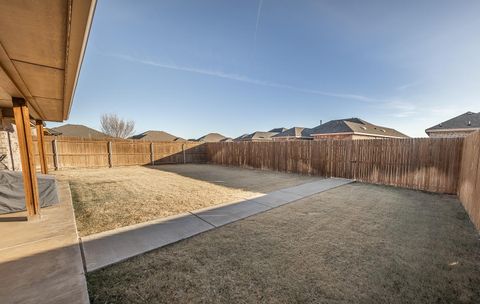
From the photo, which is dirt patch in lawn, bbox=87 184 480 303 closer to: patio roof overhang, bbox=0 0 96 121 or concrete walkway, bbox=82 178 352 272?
concrete walkway, bbox=82 178 352 272

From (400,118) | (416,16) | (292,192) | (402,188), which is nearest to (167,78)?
(292,192)

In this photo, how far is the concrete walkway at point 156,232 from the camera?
108 inches

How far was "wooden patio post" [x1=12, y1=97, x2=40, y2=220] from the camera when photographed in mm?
4023

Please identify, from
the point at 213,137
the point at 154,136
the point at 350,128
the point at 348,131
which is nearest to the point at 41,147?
the point at 348,131

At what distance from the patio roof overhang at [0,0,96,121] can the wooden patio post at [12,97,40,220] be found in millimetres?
534

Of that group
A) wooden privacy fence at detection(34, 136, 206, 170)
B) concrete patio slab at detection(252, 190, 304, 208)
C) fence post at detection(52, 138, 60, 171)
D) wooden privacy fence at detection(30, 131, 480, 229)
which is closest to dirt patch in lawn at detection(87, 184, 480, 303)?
concrete patio slab at detection(252, 190, 304, 208)

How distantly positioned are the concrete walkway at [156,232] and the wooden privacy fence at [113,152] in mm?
13617

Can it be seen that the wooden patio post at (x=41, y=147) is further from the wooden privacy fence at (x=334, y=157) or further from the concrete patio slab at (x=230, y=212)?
the concrete patio slab at (x=230, y=212)

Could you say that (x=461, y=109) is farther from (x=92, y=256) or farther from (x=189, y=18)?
(x=92, y=256)

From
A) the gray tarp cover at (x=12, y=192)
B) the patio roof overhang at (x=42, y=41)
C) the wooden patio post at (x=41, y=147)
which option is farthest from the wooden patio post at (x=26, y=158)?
the wooden patio post at (x=41, y=147)

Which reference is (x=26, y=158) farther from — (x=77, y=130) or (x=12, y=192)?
(x=77, y=130)

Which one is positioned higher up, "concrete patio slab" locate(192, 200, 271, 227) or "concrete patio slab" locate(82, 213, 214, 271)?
A: "concrete patio slab" locate(82, 213, 214, 271)

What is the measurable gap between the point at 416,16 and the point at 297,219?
976cm

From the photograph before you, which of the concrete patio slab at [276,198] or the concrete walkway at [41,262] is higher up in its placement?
the concrete walkway at [41,262]
